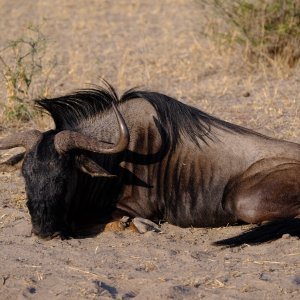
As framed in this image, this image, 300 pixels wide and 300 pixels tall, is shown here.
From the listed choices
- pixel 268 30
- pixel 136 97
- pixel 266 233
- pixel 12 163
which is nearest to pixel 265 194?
pixel 266 233

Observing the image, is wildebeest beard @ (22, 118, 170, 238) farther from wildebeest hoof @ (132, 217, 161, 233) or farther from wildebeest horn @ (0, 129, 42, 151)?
wildebeest hoof @ (132, 217, 161, 233)

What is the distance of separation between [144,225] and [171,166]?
0.54 m

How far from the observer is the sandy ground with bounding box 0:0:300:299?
4.86 metres

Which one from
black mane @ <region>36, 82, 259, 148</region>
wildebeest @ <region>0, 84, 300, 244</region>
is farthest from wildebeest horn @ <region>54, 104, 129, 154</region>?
black mane @ <region>36, 82, 259, 148</region>

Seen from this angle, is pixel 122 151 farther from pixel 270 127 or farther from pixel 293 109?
pixel 293 109

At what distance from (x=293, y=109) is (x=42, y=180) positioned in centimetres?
405

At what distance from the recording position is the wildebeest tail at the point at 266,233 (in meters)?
5.77

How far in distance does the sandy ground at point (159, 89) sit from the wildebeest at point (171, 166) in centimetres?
20

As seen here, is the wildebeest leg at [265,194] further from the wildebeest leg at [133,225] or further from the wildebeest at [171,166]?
the wildebeest leg at [133,225]

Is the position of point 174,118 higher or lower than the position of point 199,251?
higher

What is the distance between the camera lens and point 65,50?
12.4 meters

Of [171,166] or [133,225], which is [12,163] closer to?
[133,225]

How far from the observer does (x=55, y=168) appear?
583cm

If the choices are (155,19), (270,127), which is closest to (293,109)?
(270,127)
